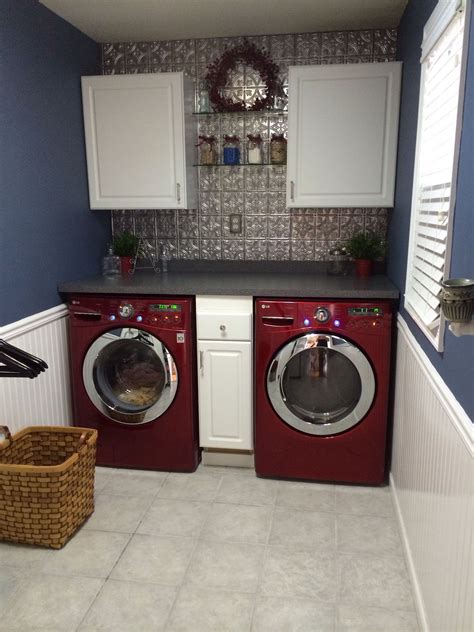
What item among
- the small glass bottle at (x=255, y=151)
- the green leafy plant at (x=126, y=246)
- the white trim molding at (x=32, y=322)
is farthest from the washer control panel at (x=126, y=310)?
the small glass bottle at (x=255, y=151)

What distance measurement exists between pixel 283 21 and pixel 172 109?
73 cm

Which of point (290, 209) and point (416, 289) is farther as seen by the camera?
point (290, 209)

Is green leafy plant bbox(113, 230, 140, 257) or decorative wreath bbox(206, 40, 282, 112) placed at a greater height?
decorative wreath bbox(206, 40, 282, 112)

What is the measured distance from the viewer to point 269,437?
9.01 feet

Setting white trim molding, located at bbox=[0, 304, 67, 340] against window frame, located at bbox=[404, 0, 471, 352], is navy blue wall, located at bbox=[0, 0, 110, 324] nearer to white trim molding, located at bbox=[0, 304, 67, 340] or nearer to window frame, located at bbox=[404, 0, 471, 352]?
white trim molding, located at bbox=[0, 304, 67, 340]

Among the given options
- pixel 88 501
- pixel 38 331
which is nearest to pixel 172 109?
pixel 38 331

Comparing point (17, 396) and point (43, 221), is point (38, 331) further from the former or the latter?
point (43, 221)

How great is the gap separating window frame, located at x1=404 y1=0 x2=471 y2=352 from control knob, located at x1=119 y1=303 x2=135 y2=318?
131cm

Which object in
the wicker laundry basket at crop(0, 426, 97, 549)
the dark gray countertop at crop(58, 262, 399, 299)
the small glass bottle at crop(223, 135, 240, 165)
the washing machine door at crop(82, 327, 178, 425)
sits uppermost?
the small glass bottle at crop(223, 135, 240, 165)

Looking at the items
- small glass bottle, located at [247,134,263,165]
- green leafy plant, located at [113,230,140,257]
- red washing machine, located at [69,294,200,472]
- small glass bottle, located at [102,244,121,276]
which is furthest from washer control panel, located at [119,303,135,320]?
small glass bottle, located at [247,134,263,165]

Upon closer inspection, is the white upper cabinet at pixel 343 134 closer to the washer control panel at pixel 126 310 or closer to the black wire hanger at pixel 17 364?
the washer control panel at pixel 126 310

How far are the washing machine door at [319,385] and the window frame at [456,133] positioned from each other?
0.49 meters

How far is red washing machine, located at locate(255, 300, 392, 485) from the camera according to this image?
8.40 ft

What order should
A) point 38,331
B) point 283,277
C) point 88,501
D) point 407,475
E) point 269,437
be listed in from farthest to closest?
point 283,277 → point 269,437 → point 38,331 → point 88,501 → point 407,475
